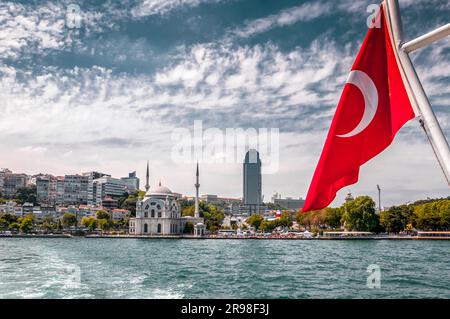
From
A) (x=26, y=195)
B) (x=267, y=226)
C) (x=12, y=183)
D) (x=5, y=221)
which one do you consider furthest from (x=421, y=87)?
(x=12, y=183)

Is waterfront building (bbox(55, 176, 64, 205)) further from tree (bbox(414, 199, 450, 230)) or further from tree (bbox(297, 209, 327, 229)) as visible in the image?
tree (bbox(414, 199, 450, 230))

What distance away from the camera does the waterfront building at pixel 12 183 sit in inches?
4444

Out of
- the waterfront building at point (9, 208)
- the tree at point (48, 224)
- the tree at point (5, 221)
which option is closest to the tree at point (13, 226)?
the tree at point (5, 221)

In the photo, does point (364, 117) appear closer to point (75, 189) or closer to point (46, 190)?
point (46, 190)

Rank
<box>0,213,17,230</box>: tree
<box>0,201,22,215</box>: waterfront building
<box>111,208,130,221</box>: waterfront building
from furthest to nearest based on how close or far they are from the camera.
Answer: <box>111,208,130,221</box>: waterfront building < <box>0,201,22,215</box>: waterfront building < <box>0,213,17,230</box>: tree

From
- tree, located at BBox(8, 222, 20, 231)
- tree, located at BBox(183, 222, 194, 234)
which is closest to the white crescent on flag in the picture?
tree, located at BBox(183, 222, 194, 234)

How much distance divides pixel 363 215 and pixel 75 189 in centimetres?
7883

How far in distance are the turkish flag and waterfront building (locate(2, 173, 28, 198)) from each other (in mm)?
120124

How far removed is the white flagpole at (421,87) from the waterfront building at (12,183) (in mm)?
120384

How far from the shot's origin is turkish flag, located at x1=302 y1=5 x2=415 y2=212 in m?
2.32

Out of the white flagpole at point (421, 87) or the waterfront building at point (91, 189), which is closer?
the white flagpole at point (421, 87)

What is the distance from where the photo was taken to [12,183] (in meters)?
116

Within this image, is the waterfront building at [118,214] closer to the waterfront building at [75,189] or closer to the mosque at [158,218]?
the mosque at [158,218]
